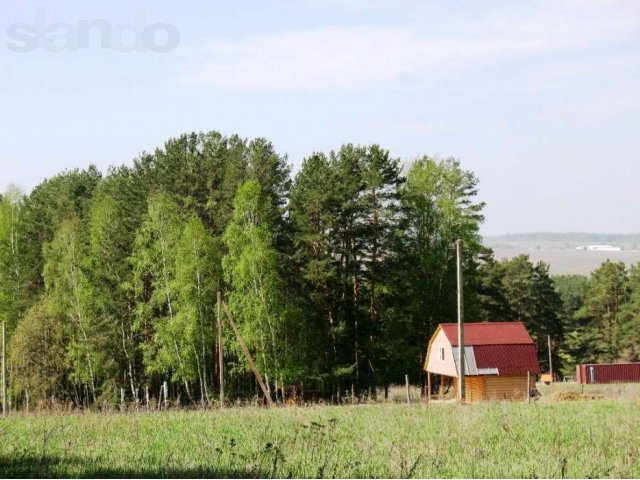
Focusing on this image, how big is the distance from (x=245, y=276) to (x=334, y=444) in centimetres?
2652

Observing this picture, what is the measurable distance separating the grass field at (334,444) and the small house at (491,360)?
61.9 ft

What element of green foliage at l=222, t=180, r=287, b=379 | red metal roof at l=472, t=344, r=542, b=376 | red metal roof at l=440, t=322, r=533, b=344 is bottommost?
red metal roof at l=472, t=344, r=542, b=376

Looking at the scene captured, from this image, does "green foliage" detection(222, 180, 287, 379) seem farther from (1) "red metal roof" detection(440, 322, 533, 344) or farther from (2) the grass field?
(2) the grass field

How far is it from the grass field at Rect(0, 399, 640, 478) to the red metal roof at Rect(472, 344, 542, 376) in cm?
1896

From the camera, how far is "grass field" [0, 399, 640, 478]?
12312mm

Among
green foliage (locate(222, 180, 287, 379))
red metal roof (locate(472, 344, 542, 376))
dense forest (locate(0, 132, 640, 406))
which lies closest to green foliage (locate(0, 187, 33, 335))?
dense forest (locate(0, 132, 640, 406))

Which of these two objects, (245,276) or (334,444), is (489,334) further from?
(334,444)

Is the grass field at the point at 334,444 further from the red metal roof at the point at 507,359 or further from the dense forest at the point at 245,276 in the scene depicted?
the dense forest at the point at 245,276

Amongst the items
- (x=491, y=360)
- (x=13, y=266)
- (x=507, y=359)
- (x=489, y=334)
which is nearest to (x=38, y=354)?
(x=13, y=266)

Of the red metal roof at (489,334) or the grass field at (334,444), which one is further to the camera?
the red metal roof at (489,334)

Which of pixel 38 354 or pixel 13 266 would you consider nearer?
pixel 38 354

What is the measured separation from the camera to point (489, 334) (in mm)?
41875

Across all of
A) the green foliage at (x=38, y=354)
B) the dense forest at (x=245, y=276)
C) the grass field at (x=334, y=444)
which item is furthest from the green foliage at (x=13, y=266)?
the grass field at (x=334, y=444)

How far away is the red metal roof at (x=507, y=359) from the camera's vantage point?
4066 centimetres
